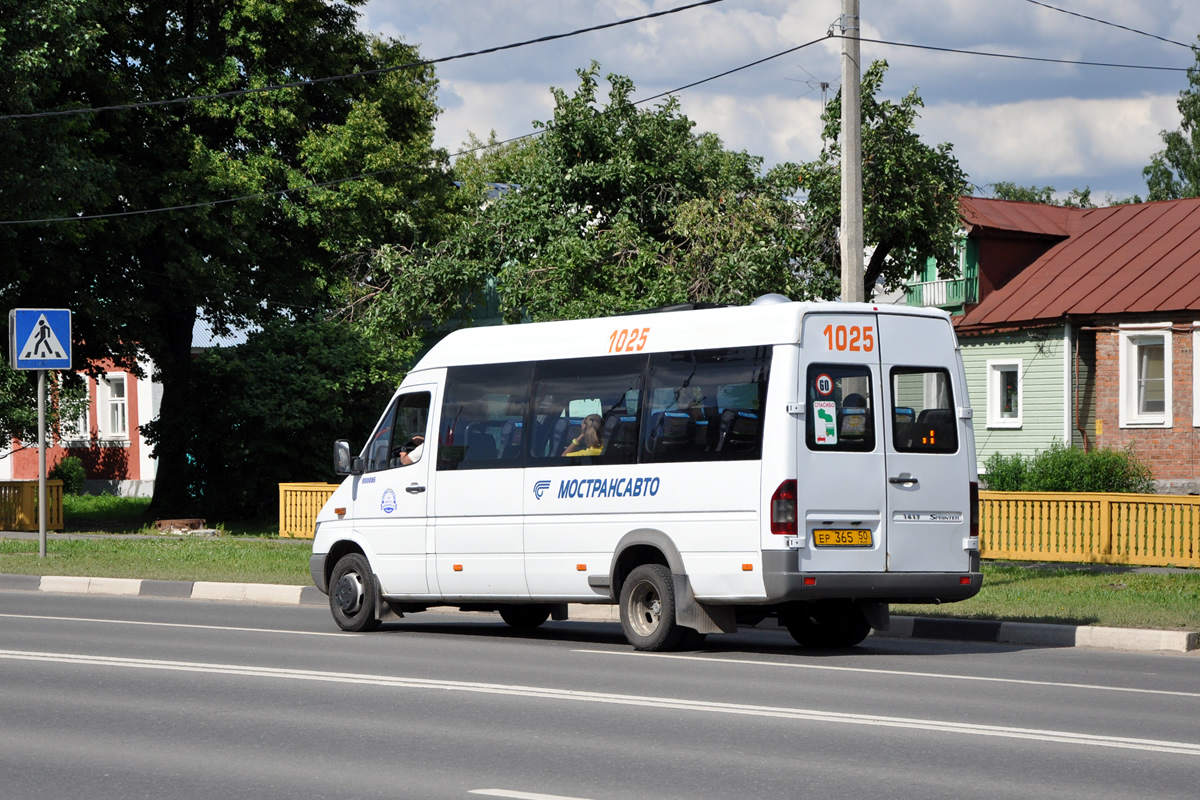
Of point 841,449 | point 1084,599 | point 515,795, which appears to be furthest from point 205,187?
point 515,795

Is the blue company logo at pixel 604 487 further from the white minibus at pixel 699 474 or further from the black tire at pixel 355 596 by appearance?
the black tire at pixel 355 596

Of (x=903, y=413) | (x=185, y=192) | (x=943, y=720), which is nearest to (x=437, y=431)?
(x=903, y=413)

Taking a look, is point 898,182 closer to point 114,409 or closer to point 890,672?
point 890,672

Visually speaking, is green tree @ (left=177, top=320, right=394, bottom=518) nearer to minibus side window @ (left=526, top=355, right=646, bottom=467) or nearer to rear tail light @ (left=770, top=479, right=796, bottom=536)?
minibus side window @ (left=526, top=355, right=646, bottom=467)

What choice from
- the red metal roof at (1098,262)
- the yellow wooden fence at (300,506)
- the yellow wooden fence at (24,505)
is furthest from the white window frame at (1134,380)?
the yellow wooden fence at (24,505)

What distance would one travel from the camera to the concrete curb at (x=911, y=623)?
12.8 m

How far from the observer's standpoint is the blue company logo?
12.2 m

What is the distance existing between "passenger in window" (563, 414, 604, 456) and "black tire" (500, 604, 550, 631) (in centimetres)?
218

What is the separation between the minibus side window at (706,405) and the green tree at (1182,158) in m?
50.7

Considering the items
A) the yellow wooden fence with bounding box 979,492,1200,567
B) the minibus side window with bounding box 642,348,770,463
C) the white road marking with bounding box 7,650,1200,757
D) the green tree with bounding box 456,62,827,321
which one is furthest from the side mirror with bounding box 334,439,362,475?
the green tree with bounding box 456,62,827,321

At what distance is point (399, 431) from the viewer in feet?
47.0

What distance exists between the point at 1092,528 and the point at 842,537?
1010cm

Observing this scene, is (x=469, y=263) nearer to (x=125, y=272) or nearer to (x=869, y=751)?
(x=125, y=272)

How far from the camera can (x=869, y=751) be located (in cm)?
742
